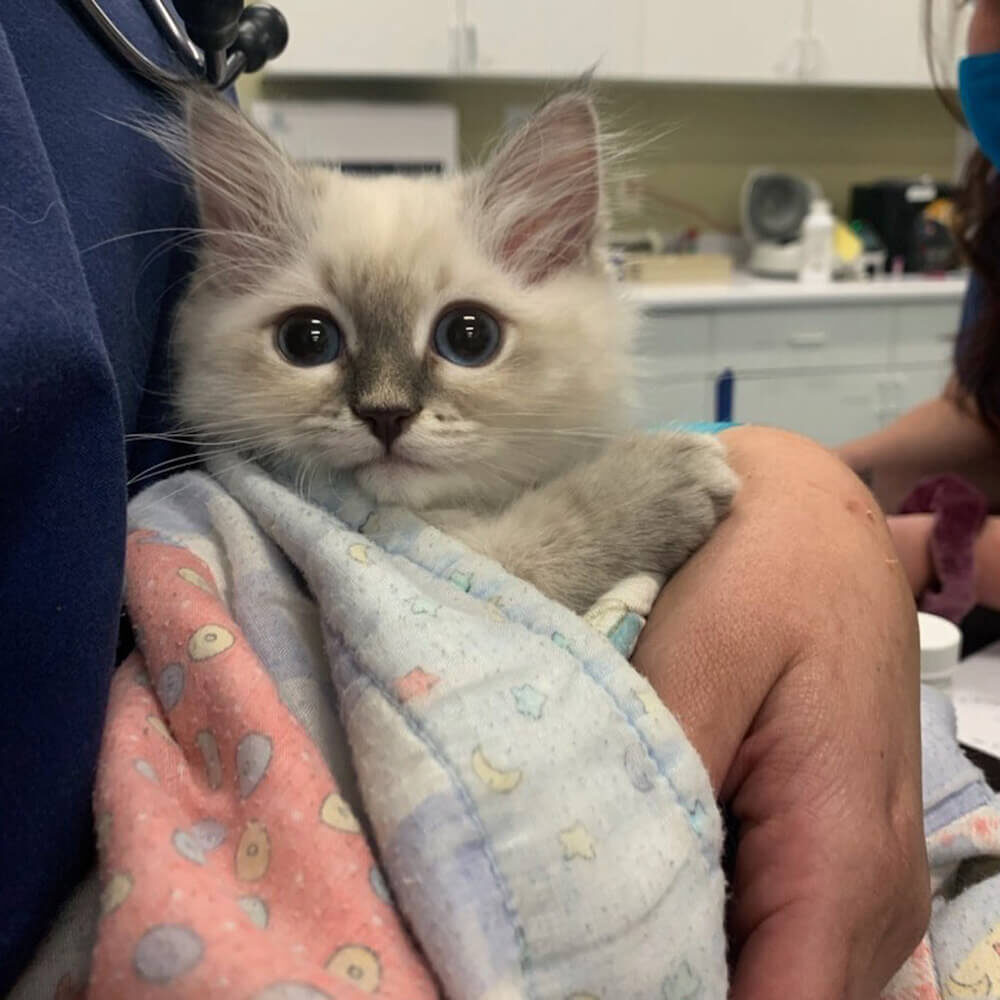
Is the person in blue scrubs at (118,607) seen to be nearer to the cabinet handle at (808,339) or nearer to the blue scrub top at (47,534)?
the blue scrub top at (47,534)

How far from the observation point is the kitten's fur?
0.67m

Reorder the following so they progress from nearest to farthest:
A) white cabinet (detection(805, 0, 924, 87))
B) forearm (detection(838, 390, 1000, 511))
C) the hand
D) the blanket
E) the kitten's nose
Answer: the blanket
the hand
the kitten's nose
forearm (detection(838, 390, 1000, 511))
white cabinet (detection(805, 0, 924, 87))

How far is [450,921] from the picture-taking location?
1.25 ft

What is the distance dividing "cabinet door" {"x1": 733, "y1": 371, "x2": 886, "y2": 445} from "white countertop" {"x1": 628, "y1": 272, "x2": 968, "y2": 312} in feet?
0.79

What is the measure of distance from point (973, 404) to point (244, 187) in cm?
142

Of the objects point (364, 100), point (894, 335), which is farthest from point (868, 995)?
point (364, 100)

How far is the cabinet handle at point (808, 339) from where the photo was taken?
118 inches

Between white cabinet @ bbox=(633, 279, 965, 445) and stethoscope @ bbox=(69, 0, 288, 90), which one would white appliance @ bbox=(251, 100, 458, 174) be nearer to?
white cabinet @ bbox=(633, 279, 965, 445)

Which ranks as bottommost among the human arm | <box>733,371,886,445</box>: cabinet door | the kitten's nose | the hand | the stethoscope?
<box>733,371,886,445</box>: cabinet door

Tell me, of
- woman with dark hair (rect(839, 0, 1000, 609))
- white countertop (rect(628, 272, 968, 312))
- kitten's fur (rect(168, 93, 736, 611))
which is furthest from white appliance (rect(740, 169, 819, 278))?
kitten's fur (rect(168, 93, 736, 611))

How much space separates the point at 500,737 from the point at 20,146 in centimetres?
34

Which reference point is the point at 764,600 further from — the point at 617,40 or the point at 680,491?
the point at 617,40

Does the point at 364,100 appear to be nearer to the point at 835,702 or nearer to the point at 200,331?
the point at 200,331

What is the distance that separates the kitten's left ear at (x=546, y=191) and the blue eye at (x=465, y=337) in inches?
4.0
